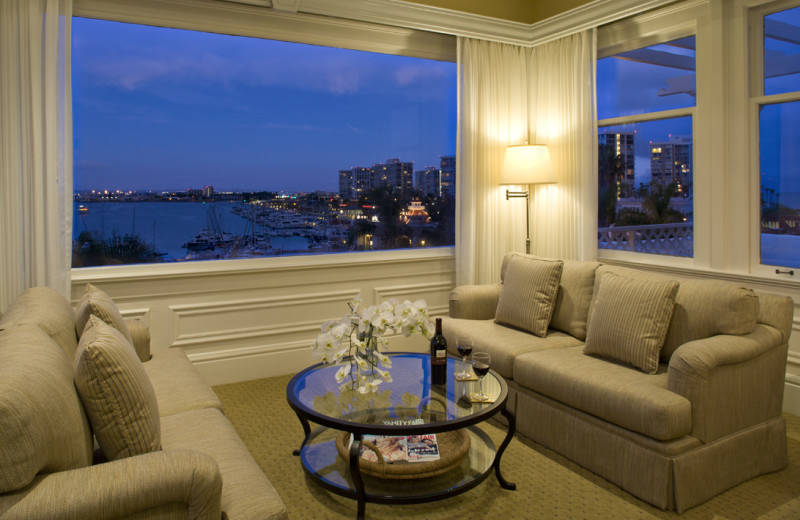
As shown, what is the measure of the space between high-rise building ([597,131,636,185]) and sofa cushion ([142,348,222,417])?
3436 millimetres

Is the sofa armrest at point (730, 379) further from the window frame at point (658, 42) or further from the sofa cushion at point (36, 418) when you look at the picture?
the sofa cushion at point (36, 418)

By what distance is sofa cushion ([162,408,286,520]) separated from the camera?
5.74ft

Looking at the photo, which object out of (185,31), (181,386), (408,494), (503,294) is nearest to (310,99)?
(185,31)

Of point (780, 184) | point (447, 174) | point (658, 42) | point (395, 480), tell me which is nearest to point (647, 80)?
point (658, 42)

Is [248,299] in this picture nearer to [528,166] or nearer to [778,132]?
[528,166]

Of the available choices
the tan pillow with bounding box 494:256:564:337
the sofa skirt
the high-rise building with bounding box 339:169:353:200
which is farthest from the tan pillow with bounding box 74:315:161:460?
the high-rise building with bounding box 339:169:353:200

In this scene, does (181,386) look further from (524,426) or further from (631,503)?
(631,503)

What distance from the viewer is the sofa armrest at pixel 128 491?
1.47 metres

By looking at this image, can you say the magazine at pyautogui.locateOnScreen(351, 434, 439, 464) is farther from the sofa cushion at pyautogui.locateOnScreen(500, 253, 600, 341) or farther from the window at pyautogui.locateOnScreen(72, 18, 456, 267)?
the window at pyautogui.locateOnScreen(72, 18, 456, 267)

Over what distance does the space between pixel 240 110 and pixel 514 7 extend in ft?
8.07

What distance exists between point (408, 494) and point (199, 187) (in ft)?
9.38

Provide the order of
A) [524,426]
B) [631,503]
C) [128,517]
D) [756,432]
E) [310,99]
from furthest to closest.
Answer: [310,99], [524,426], [756,432], [631,503], [128,517]

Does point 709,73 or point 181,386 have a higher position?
point 709,73

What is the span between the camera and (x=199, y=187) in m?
4.42
